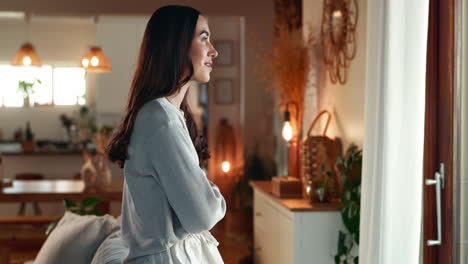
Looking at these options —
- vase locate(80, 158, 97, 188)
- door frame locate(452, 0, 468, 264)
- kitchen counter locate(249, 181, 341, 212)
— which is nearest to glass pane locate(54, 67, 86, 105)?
vase locate(80, 158, 97, 188)

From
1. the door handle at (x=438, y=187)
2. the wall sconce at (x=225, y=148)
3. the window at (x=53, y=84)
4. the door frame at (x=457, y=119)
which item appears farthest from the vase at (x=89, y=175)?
the window at (x=53, y=84)

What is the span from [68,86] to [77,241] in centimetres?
925

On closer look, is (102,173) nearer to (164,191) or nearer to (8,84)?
(164,191)

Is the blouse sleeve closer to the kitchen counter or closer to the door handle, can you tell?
the door handle

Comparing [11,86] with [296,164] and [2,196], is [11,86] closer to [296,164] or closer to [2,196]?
[2,196]

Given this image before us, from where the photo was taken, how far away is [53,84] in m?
11.9

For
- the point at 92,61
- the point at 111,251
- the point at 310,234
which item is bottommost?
the point at 310,234

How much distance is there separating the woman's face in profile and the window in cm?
1023

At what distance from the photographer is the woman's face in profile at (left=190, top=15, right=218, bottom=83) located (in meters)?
1.85

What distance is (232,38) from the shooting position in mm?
8078

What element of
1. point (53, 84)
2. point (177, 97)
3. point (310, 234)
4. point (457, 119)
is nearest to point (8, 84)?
point (53, 84)

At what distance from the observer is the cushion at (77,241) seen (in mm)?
3066

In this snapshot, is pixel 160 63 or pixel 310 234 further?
pixel 310 234

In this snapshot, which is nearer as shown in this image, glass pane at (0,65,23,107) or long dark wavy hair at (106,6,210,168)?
long dark wavy hair at (106,6,210,168)
